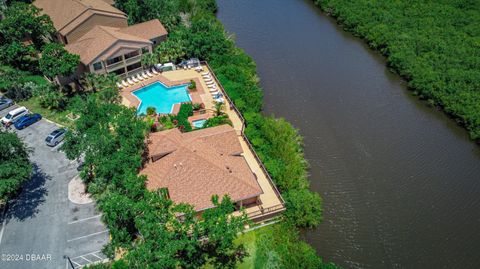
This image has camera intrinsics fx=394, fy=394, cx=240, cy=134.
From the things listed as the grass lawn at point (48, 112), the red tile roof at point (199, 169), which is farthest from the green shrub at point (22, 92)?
the red tile roof at point (199, 169)

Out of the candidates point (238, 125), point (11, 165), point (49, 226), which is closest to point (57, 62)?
point (11, 165)

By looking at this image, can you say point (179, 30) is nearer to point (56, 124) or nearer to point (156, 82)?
point (156, 82)

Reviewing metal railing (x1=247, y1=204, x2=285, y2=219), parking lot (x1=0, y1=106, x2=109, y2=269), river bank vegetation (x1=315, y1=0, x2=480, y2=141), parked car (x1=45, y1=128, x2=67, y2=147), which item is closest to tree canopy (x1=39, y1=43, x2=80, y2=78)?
parked car (x1=45, y1=128, x2=67, y2=147)

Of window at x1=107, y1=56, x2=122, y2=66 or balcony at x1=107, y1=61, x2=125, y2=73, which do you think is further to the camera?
balcony at x1=107, y1=61, x2=125, y2=73

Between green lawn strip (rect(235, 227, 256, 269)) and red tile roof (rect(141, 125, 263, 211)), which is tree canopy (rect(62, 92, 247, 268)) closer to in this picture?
green lawn strip (rect(235, 227, 256, 269))

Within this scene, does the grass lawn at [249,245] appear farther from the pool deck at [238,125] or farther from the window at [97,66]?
the window at [97,66]

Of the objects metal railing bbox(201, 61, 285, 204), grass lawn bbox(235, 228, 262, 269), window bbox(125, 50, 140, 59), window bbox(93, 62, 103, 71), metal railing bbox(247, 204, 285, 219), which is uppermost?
window bbox(125, 50, 140, 59)
